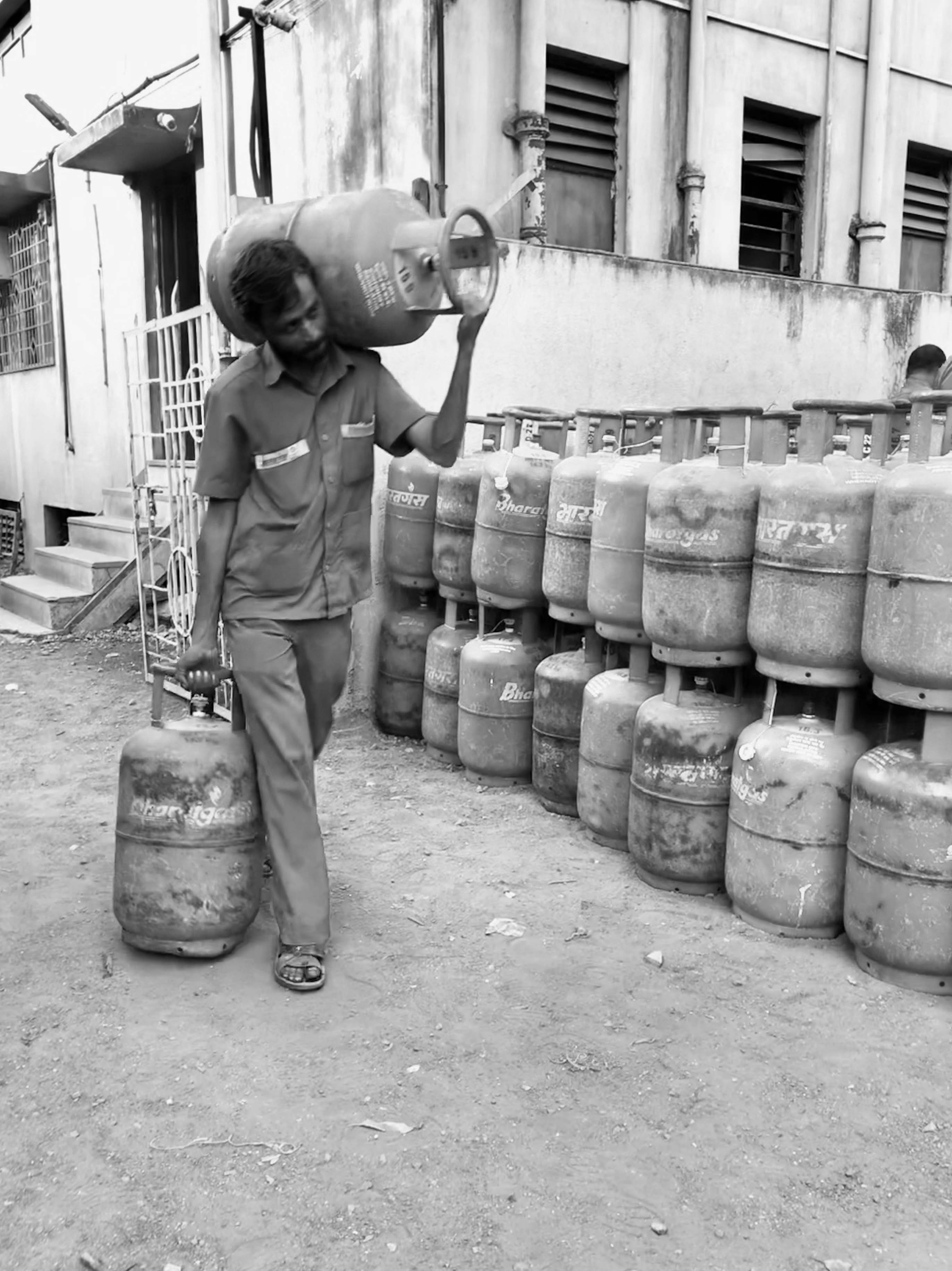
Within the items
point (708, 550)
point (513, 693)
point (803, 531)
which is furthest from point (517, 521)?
point (803, 531)

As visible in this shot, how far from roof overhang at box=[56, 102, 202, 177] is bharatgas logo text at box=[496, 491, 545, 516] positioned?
469 cm

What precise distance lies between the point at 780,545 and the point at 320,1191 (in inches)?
86.2

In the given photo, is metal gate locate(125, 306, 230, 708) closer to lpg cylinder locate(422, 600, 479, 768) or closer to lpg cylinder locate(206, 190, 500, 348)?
lpg cylinder locate(422, 600, 479, 768)

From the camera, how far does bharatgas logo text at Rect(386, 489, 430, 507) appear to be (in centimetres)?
532

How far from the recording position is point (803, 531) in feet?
10.8

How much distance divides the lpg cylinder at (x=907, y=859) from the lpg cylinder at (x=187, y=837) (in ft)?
5.79

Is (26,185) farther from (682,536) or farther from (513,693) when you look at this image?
(682,536)

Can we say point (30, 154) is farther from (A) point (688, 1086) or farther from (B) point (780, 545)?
(A) point (688, 1086)

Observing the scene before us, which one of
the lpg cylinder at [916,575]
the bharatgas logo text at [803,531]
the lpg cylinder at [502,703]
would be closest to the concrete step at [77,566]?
the lpg cylinder at [502,703]

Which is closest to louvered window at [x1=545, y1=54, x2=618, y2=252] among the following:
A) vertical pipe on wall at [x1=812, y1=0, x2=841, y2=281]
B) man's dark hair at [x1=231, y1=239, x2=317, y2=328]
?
vertical pipe on wall at [x1=812, y1=0, x2=841, y2=281]

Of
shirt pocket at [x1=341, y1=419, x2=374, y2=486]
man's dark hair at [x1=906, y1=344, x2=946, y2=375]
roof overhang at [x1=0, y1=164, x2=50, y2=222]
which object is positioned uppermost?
roof overhang at [x1=0, y1=164, x2=50, y2=222]

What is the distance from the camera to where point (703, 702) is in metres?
3.78

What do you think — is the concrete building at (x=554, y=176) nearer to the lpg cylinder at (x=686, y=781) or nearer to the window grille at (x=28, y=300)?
the window grille at (x=28, y=300)

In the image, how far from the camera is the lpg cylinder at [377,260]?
2.69m
